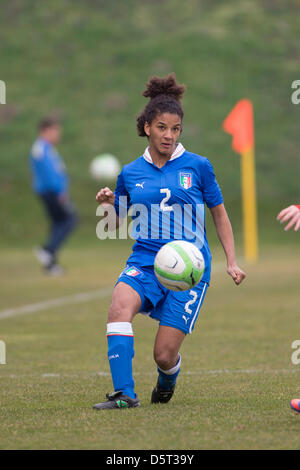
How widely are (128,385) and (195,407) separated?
0.44m

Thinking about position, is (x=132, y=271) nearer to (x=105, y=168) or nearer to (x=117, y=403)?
(x=117, y=403)

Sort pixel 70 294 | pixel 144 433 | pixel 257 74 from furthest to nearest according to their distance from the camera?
pixel 257 74
pixel 70 294
pixel 144 433

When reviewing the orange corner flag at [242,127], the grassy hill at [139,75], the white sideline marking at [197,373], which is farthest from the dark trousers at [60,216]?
the white sideline marking at [197,373]

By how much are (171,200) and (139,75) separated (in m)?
28.8

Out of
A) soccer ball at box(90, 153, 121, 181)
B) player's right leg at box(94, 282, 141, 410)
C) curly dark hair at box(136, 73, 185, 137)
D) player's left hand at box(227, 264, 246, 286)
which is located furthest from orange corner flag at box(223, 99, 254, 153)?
player's right leg at box(94, 282, 141, 410)

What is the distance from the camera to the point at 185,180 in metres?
6.41

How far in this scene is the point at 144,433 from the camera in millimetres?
5035

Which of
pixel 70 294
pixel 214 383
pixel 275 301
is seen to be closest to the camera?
pixel 214 383

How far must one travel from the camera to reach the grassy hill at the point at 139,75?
103 feet

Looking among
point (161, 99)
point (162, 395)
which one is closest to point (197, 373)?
point (162, 395)

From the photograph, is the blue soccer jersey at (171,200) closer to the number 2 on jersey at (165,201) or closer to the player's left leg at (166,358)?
the number 2 on jersey at (165,201)

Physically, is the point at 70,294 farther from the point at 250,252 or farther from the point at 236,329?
the point at 250,252
